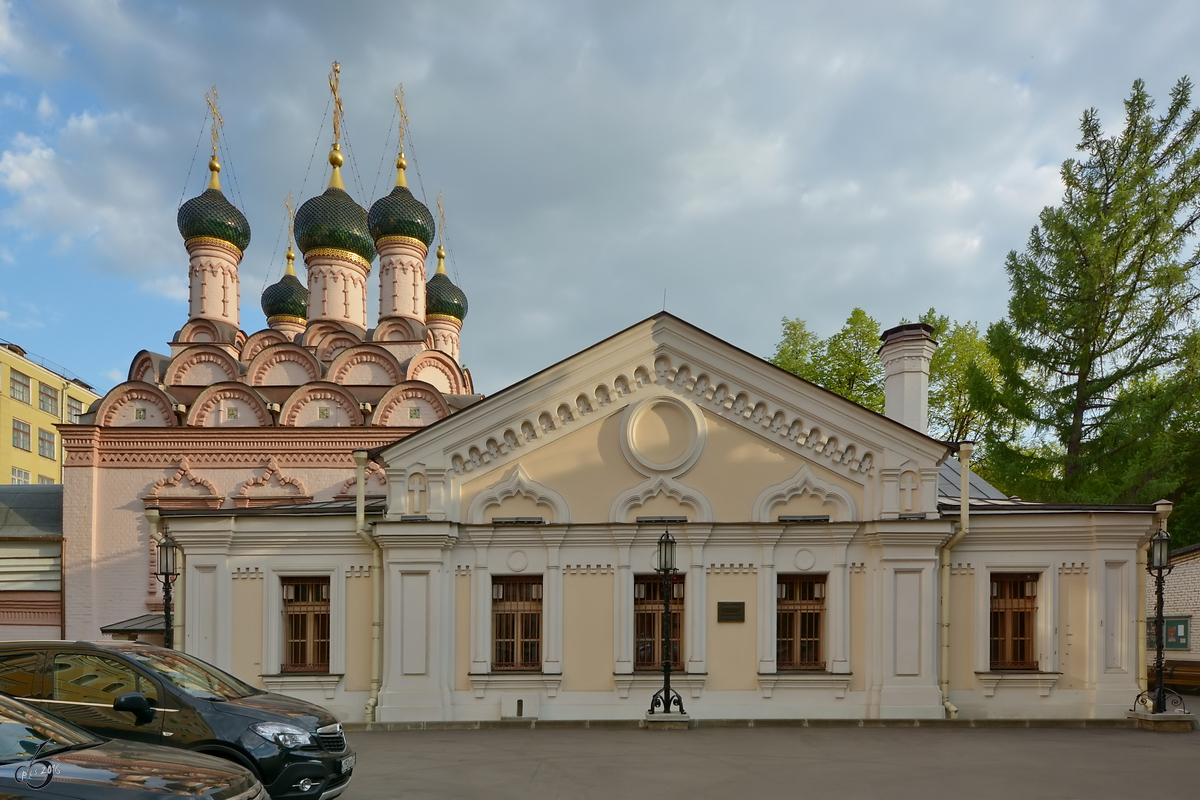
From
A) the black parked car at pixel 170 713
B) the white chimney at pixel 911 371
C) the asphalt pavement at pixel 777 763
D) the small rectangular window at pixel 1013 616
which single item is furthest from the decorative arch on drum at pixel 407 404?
the black parked car at pixel 170 713

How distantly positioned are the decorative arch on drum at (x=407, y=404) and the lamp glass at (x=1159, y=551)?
17.3m

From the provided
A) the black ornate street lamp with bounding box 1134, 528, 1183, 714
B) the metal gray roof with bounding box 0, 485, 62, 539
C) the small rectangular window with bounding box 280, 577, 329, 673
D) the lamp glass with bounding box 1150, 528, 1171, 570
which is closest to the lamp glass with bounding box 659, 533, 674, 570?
the small rectangular window with bounding box 280, 577, 329, 673

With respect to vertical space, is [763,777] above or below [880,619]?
below

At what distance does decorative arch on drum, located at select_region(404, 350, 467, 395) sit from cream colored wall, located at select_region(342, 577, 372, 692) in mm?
13552

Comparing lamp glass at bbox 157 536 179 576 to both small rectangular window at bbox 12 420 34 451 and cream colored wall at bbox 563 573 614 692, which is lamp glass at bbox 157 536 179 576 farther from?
small rectangular window at bbox 12 420 34 451

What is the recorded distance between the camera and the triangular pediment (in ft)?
44.7

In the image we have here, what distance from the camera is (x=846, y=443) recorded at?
1366 centimetres

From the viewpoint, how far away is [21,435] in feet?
166

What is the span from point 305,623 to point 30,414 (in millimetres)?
48562

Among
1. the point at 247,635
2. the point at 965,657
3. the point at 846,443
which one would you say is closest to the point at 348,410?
the point at 247,635

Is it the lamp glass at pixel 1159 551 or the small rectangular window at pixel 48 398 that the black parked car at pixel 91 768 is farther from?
the small rectangular window at pixel 48 398

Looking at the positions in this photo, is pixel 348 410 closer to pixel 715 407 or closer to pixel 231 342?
pixel 231 342

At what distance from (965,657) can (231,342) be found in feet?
82.5

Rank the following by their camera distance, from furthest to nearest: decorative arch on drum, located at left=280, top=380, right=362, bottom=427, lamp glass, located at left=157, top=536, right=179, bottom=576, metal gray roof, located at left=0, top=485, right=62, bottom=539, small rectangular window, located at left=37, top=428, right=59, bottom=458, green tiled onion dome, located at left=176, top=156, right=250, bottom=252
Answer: small rectangular window, located at left=37, top=428, right=59, bottom=458
green tiled onion dome, located at left=176, top=156, right=250, bottom=252
decorative arch on drum, located at left=280, top=380, right=362, bottom=427
metal gray roof, located at left=0, top=485, right=62, bottom=539
lamp glass, located at left=157, top=536, right=179, bottom=576
